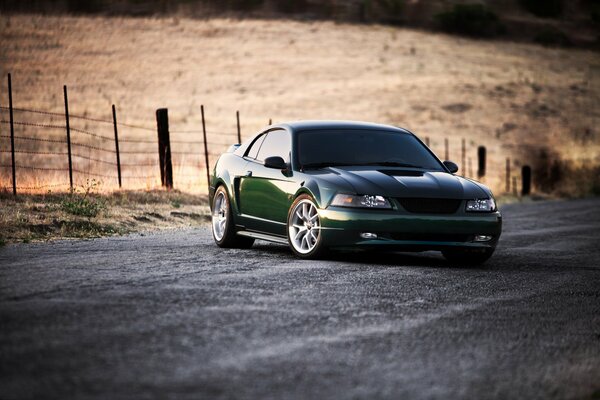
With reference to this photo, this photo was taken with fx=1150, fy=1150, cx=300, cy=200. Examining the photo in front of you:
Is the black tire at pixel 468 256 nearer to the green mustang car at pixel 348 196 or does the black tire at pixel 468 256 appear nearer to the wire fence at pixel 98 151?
the green mustang car at pixel 348 196

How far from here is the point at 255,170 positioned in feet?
42.4

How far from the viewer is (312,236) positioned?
11898 millimetres

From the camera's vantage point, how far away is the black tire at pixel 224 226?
13.2m

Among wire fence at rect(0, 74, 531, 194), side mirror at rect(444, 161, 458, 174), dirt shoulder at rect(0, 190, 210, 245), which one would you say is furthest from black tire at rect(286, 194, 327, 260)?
wire fence at rect(0, 74, 531, 194)

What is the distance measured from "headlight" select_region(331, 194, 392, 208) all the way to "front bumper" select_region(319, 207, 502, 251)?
0.19ft

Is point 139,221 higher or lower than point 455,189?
lower

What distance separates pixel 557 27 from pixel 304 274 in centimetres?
9288

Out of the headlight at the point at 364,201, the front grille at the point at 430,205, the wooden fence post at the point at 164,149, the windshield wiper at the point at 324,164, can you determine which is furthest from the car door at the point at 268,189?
the wooden fence post at the point at 164,149

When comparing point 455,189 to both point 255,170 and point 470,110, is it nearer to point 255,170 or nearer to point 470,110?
point 255,170

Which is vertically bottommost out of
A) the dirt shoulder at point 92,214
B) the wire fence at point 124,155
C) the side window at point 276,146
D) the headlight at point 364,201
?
the wire fence at point 124,155

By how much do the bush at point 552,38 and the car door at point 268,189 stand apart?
8074 cm

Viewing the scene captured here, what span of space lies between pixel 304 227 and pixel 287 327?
4.63 meters

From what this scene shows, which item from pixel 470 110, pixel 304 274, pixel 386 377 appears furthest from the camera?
pixel 470 110

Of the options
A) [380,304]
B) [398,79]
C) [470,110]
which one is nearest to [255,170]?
[380,304]
